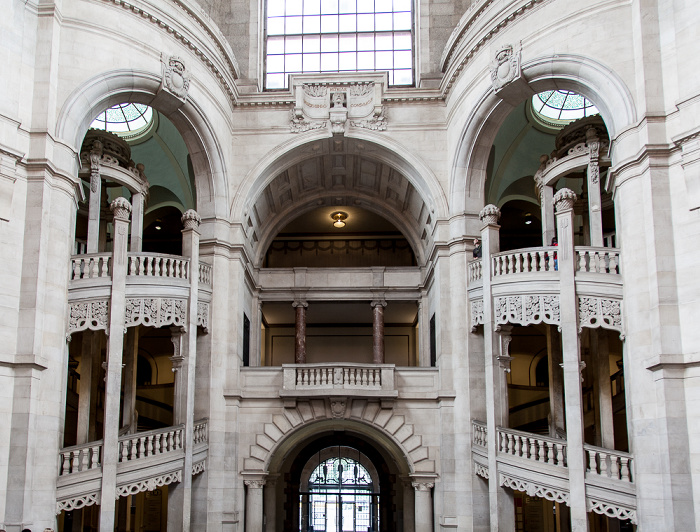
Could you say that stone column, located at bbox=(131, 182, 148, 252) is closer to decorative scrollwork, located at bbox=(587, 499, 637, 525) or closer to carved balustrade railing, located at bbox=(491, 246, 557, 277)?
carved balustrade railing, located at bbox=(491, 246, 557, 277)

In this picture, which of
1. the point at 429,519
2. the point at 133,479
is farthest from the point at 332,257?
the point at 133,479

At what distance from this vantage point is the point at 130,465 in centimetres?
1552

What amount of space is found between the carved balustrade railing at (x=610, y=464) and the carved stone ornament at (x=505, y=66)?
305 inches

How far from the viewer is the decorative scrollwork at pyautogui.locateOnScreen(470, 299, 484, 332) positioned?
58.2 ft

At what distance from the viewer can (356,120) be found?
20703 millimetres

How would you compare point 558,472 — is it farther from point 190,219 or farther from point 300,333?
point 300,333

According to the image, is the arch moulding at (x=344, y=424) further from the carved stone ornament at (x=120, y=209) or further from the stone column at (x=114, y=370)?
the carved stone ornament at (x=120, y=209)

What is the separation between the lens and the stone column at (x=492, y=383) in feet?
54.2

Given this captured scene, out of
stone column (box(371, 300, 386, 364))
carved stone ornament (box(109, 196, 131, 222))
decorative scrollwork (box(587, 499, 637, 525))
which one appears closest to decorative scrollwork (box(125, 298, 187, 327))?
carved stone ornament (box(109, 196, 131, 222))

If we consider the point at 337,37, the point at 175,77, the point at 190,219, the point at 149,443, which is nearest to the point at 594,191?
the point at 190,219

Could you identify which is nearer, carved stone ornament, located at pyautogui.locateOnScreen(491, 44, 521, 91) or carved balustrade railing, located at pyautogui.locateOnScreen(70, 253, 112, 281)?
carved balustrade railing, located at pyautogui.locateOnScreen(70, 253, 112, 281)

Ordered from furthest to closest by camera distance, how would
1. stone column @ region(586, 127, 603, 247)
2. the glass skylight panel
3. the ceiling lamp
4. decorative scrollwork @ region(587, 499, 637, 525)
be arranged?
1. the ceiling lamp
2. the glass skylight panel
3. stone column @ region(586, 127, 603, 247)
4. decorative scrollwork @ region(587, 499, 637, 525)

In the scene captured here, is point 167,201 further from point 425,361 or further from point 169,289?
point 425,361

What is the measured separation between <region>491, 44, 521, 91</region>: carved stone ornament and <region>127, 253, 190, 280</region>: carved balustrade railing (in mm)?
7850
